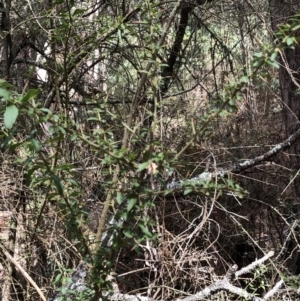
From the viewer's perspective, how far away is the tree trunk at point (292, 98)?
3676mm

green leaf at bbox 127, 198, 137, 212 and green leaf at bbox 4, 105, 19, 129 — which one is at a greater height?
green leaf at bbox 4, 105, 19, 129

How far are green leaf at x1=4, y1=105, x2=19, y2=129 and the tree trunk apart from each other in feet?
9.04

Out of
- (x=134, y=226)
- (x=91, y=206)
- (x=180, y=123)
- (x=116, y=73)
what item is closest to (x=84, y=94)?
(x=116, y=73)

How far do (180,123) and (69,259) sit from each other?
4.55 ft

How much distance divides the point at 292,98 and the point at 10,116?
3.18m

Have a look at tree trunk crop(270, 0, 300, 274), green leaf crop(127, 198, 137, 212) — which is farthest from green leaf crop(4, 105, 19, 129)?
tree trunk crop(270, 0, 300, 274)

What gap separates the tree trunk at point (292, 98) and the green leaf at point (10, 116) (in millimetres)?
2755

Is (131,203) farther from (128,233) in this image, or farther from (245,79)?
(245,79)

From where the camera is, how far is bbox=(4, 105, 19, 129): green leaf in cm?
121

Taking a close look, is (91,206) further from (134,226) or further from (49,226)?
(134,226)

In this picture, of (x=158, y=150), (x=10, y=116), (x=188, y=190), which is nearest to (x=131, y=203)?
(x=188, y=190)

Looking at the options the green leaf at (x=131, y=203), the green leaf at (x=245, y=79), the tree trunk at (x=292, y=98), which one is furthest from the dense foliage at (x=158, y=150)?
the green leaf at (x=245, y=79)

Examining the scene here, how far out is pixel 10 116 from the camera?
123 cm

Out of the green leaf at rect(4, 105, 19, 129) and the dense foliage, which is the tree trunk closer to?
the dense foliage
